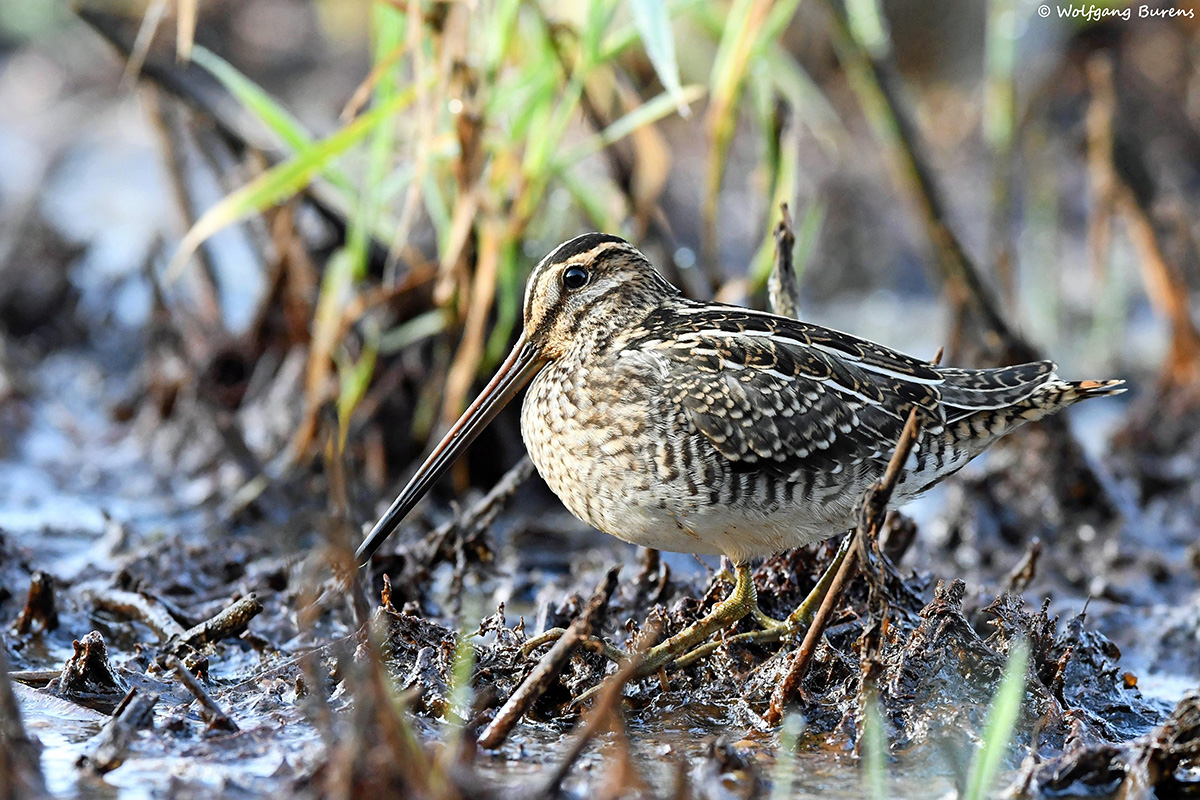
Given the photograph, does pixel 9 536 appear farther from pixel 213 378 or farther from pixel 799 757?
pixel 799 757

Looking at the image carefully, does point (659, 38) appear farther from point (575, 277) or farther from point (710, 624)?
point (710, 624)

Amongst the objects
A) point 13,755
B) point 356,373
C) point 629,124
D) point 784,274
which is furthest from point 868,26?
point 13,755

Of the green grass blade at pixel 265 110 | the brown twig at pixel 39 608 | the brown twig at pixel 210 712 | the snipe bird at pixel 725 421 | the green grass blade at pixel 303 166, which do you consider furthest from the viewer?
the green grass blade at pixel 265 110

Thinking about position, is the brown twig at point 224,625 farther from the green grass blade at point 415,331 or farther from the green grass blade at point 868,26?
the green grass blade at point 868,26

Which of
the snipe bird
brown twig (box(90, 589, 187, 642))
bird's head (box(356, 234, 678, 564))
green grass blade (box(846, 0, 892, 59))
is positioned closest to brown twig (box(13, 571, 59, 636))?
brown twig (box(90, 589, 187, 642))

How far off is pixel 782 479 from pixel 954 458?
52 centimetres

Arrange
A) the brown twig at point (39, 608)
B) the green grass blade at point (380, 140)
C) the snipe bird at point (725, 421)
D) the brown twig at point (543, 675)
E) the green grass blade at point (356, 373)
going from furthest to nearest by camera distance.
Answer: the green grass blade at point (356, 373) < the green grass blade at point (380, 140) < the brown twig at point (39, 608) < the snipe bird at point (725, 421) < the brown twig at point (543, 675)

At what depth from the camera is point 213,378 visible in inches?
238

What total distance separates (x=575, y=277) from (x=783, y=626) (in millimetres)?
1091

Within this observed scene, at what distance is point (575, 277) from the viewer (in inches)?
150

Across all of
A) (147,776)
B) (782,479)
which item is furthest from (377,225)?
(147,776)

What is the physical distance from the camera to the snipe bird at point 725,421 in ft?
11.0

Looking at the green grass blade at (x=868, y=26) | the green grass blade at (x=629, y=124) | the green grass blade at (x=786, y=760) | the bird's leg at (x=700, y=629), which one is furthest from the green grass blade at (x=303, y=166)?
the green grass blade at (x=786, y=760)

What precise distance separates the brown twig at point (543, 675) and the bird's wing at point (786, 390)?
24.3 inches
